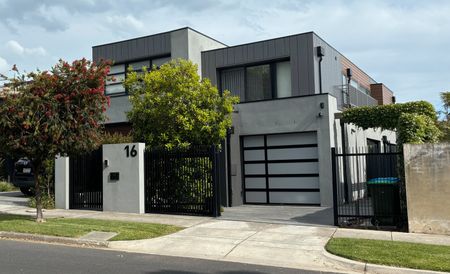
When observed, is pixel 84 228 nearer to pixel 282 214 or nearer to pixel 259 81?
pixel 282 214

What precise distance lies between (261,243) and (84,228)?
4343 mm

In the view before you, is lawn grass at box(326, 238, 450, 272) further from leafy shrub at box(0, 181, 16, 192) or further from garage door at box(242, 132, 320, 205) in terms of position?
leafy shrub at box(0, 181, 16, 192)

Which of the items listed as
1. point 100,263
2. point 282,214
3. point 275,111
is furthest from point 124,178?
point 100,263

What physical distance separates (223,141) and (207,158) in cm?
282

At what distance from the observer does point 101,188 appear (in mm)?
14914

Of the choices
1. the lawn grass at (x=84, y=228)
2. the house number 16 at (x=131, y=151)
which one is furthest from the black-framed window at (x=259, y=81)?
the lawn grass at (x=84, y=228)

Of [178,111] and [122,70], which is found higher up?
[122,70]

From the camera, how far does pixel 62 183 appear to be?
50.0 feet

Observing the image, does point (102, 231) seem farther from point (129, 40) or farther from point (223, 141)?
point (129, 40)

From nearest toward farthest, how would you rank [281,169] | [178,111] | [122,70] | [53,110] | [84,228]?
[84,228] < [53,110] < [178,111] < [281,169] < [122,70]

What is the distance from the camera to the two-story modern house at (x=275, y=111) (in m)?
15.8

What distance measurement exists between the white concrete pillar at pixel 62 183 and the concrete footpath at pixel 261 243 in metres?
4.09

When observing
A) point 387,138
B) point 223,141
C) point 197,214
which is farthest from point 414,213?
point 387,138

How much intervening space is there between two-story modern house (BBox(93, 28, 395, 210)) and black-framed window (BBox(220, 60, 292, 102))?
0.04 m
